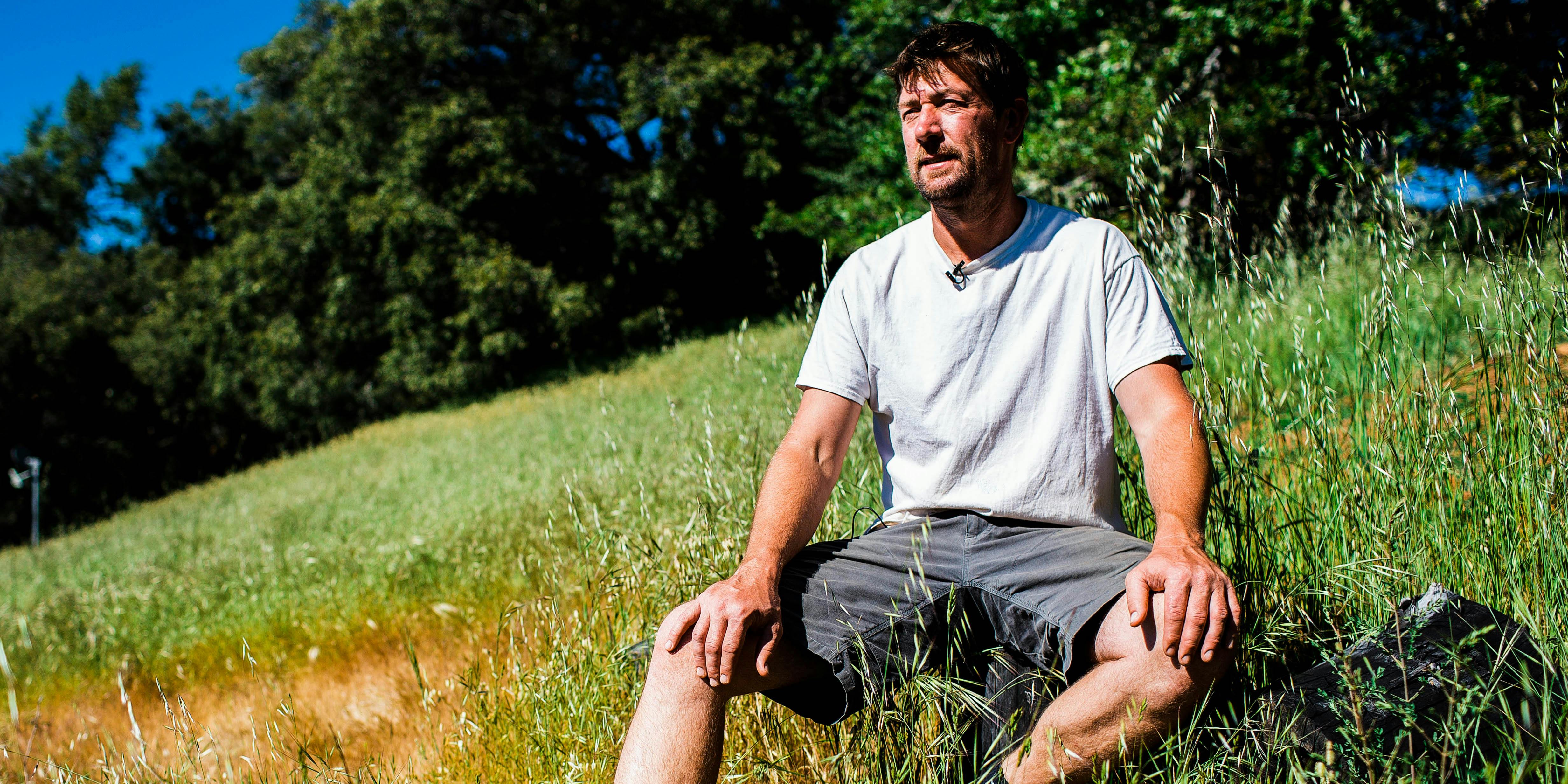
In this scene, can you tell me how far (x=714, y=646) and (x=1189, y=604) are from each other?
730 millimetres

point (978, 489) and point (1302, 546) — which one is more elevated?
point (978, 489)

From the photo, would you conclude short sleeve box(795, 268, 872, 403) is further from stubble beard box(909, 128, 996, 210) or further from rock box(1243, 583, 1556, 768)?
rock box(1243, 583, 1556, 768)

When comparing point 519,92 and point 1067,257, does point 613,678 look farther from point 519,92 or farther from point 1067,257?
point 519,92

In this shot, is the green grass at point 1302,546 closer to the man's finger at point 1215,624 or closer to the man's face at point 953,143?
the man's finger at point 1215,624

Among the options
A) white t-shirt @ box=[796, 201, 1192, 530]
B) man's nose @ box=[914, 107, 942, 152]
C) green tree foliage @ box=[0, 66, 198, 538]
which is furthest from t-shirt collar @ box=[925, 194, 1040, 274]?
green tree foliage @ box=[0, 66, 198, 538]

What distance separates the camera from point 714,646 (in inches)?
56.2

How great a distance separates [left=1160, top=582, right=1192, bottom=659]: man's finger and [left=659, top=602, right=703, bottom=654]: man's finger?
2.37ft

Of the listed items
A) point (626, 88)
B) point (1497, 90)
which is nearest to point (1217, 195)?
point (1497, 90)

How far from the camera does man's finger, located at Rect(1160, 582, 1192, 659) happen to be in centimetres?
126

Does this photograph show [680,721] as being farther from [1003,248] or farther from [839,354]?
[1003,248]

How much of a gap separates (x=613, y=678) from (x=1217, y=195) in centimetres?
174

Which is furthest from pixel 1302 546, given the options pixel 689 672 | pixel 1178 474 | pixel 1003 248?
pixel 689 672

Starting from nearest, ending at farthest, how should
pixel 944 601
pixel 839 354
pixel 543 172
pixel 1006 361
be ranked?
pixel 944 601
pixel 1006 361
pixel 839 354
pixel 543 172

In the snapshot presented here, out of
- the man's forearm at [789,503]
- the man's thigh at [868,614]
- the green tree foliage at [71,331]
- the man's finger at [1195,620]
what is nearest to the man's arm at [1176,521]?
the man's finger at [1195,620]
